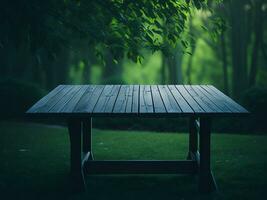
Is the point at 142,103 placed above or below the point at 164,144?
above

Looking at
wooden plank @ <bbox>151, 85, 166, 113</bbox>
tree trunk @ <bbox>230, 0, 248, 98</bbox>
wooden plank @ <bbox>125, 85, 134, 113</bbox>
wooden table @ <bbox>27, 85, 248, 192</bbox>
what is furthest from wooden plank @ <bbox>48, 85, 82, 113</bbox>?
tree trunk @ <bbox>230, 0, 248, 98</bbox>

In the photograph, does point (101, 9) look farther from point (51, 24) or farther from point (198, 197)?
point (198, 197)

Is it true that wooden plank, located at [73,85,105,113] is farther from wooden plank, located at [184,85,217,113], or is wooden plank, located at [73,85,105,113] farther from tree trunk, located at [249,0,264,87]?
tree trunk, located at [249,0,264,87]

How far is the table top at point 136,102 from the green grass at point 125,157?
1.29 meters

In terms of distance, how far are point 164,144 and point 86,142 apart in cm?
279

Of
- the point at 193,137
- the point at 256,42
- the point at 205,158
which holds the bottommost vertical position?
the point at 193,137

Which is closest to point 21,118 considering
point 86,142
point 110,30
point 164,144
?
point 164,144

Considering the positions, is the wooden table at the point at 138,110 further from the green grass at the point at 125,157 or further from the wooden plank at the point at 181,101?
the green grass at the point at 125,157

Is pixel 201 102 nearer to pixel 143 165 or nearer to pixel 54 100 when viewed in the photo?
pixel 143 165

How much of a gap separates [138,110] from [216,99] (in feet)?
4.81

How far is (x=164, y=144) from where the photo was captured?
11.2m

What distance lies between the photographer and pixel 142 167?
7086 millimetres

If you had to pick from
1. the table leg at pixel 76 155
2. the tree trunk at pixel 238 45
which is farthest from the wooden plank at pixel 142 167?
the tree trunk at pixel 238 45

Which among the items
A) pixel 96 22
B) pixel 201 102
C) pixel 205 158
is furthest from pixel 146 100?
pixel 96 22
